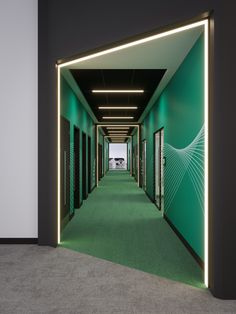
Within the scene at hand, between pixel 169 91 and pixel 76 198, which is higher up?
pixel 169 91

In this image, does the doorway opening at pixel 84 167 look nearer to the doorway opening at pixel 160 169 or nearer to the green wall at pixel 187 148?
the doorway opening at pixel 160 169

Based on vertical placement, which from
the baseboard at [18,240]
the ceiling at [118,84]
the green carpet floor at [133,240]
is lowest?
the green carpet floor at [133,240]

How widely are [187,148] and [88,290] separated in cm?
264

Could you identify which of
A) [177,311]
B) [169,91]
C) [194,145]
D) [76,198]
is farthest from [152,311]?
[76,198]

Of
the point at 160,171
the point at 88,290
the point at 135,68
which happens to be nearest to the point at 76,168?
the point at 160,171

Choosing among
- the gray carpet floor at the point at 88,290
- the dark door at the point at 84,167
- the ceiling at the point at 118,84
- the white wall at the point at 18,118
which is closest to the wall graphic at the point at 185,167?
the gray carpet floor at the point at 88,290

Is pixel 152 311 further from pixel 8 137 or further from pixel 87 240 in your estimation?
pixel 8 137

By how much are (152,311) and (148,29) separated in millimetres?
2900

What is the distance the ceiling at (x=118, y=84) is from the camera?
644 cm

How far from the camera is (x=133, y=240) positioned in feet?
18.4

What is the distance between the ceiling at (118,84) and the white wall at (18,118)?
113cm

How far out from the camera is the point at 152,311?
304 centimetres

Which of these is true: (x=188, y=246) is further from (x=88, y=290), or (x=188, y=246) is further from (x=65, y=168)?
(x=65, y=168)

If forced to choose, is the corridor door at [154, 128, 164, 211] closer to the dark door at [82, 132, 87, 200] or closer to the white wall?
the dark door at [82, 132, 87, 200]
